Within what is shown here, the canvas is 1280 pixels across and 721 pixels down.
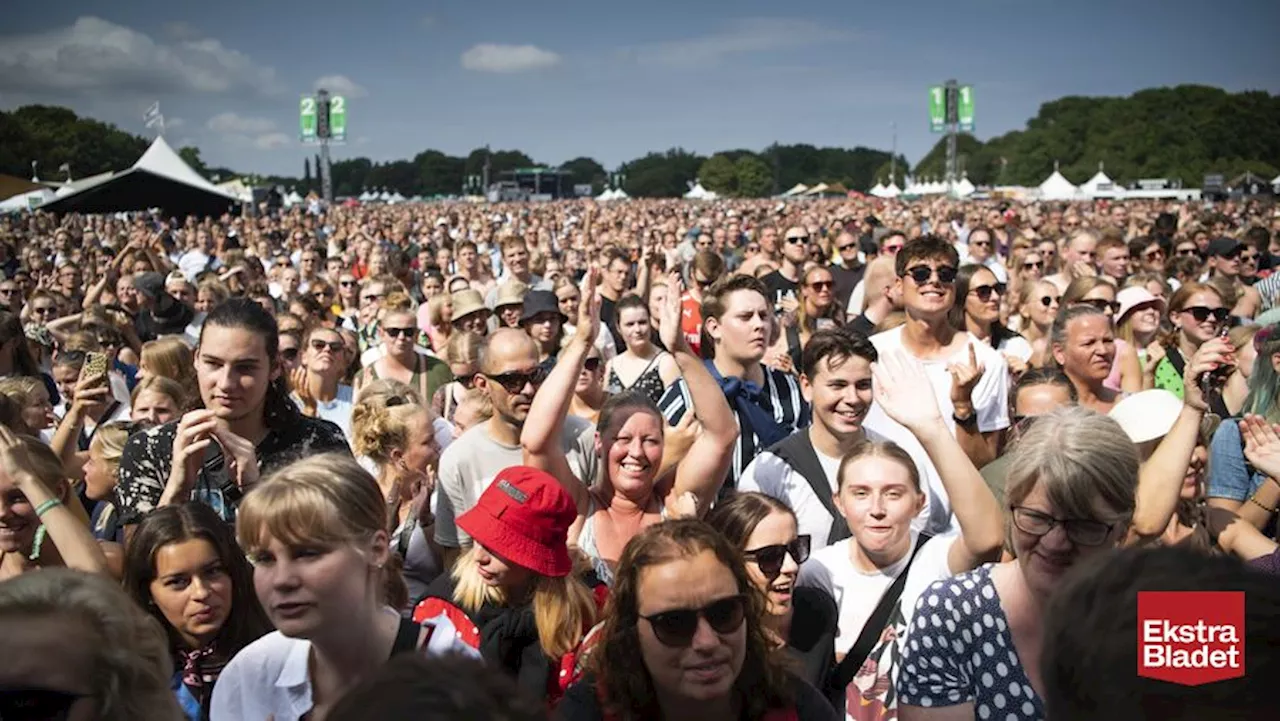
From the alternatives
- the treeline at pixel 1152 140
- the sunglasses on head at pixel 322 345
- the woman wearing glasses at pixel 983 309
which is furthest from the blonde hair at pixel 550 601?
the treeline at pixel 1152 140

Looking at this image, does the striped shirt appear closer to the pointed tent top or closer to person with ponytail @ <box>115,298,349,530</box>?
person with ponytail @ <box>115,298,349,530</box>

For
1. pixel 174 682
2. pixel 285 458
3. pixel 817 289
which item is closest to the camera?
pixel 174 682

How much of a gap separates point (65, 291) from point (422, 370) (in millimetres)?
6220

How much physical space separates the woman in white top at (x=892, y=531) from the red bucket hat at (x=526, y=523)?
2.87 ft

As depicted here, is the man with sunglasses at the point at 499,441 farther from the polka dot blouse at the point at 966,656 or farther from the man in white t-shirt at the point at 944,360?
the polka dot blouse at the point at 966,656

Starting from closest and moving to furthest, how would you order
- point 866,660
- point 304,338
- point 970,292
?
point 866,660, point 970,292, point 304,338

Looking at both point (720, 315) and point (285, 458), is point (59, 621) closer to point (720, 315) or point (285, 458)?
point (285, 458)

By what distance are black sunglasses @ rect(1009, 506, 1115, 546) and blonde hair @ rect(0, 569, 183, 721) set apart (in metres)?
1.90

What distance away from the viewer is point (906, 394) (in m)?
3.20

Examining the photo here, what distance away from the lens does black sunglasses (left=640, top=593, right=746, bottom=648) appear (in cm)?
249

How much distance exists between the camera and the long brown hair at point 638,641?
2498mm

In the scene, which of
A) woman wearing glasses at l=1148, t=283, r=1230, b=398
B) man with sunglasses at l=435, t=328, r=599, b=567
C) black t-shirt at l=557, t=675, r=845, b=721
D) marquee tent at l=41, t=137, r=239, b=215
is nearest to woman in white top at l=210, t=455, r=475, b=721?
black t-shirt at l=557, t=675, r=845, b=721

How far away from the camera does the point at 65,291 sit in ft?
35.7

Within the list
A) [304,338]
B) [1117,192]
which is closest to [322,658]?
[304,338]
